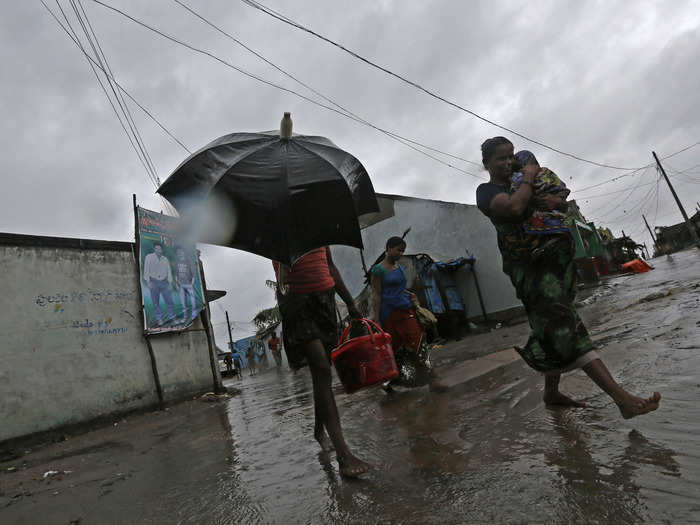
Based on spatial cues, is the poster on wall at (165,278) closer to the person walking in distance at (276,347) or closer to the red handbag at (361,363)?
the red handbag at (361,363)

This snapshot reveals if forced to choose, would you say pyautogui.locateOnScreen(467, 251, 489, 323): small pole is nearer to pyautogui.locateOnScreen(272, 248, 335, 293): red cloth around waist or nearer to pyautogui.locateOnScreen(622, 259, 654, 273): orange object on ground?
pyautogui.locateOnScreen(622, 259, 654, 273): orange object on ground

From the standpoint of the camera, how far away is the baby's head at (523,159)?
2291mm

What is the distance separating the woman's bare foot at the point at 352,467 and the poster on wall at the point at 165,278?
6.49 metres

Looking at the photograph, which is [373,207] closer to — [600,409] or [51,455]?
[600,409]

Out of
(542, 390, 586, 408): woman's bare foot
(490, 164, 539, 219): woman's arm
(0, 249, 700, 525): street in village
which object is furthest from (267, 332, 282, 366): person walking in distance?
(490, 164, 539, 219): woman's arm

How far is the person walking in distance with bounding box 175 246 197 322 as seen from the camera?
8.43 meters

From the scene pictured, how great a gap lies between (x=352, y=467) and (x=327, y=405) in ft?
1.16

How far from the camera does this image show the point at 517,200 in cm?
212

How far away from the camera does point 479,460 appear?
5.81 ft

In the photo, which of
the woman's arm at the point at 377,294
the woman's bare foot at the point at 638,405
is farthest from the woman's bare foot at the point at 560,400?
the woman's arm at the point at 377,294

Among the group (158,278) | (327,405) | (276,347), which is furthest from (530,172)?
(276,347)

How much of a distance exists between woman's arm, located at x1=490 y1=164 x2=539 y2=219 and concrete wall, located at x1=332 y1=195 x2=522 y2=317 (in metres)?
10.3

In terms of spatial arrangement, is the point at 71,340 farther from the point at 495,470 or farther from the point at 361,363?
the point at 495,470

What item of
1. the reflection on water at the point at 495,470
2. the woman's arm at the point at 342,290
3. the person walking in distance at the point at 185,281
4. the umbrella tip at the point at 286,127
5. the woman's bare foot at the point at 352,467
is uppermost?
the person walking in distance at the point at 185,281
